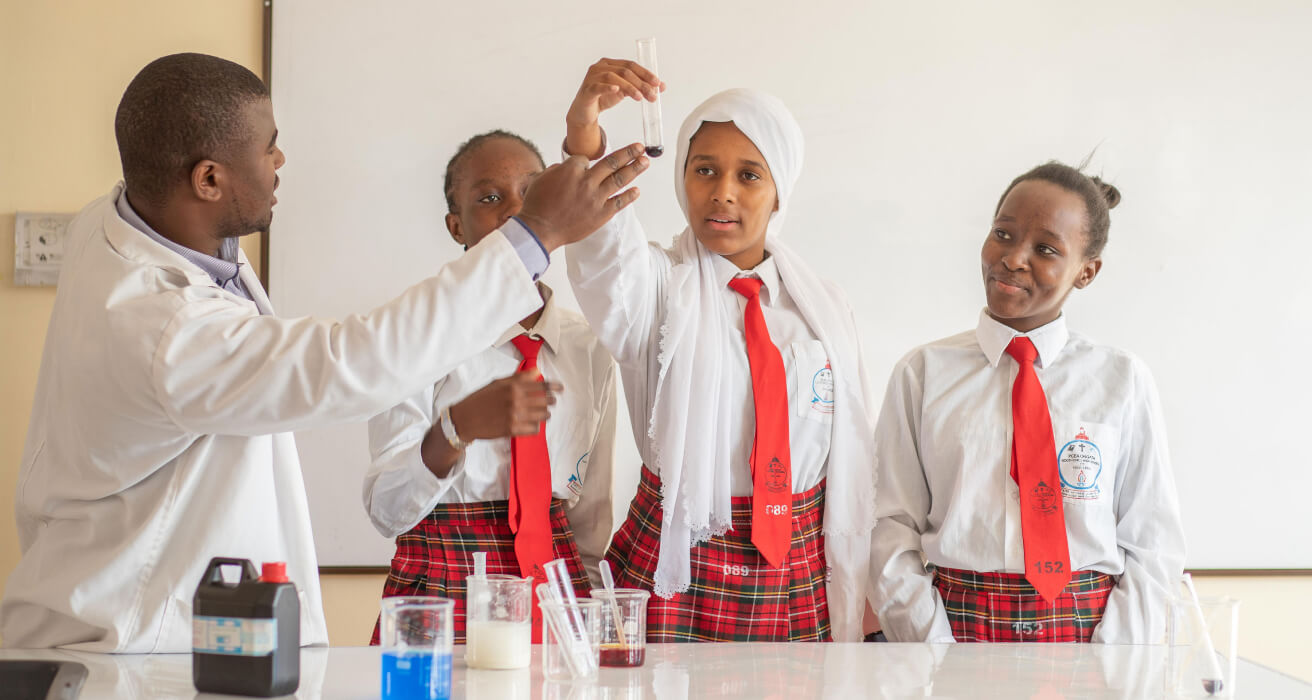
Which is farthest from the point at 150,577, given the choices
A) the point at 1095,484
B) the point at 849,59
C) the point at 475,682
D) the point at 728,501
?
the point at 849,59

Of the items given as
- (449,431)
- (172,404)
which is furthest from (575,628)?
(172,404)

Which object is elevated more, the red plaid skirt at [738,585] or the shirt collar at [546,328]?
the shirt collar at [546,328]

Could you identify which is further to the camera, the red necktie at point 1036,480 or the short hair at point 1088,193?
the short hair at point 1088,193

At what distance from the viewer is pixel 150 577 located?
140 cm

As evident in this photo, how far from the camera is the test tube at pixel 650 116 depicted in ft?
A: 5.45

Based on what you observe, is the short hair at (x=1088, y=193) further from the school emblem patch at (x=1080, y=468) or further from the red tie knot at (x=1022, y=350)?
the school emblem patch at (x=1080, y=468)

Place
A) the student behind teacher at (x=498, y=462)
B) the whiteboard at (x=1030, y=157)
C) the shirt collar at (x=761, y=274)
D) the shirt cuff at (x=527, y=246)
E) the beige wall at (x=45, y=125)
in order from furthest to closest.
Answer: the whiteboard at (x=1030, y=157), the beige wall at (x=45, y=125), the shirt collar at (x=761, y=274), the student behind teacher at (x=498, y=462), the shirt cuff at (x=527, y=246)

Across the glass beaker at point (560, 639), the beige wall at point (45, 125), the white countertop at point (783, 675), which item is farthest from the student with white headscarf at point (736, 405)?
the beige wall at point (45, 125)

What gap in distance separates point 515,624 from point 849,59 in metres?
2.13

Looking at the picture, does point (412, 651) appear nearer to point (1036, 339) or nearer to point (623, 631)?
point (623, 631)

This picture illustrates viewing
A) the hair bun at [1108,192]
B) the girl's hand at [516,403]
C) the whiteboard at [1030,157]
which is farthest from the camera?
the whiteboard at [1030,157]

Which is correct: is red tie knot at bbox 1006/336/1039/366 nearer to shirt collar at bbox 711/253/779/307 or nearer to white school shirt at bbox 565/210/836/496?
white school shirt at bbox 565/210/836/496

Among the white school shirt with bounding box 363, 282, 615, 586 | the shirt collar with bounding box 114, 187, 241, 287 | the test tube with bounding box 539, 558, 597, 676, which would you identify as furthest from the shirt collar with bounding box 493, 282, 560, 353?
the test tube with bounding box 539, 558, 597, 676

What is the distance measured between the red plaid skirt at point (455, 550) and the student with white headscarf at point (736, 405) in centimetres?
22
